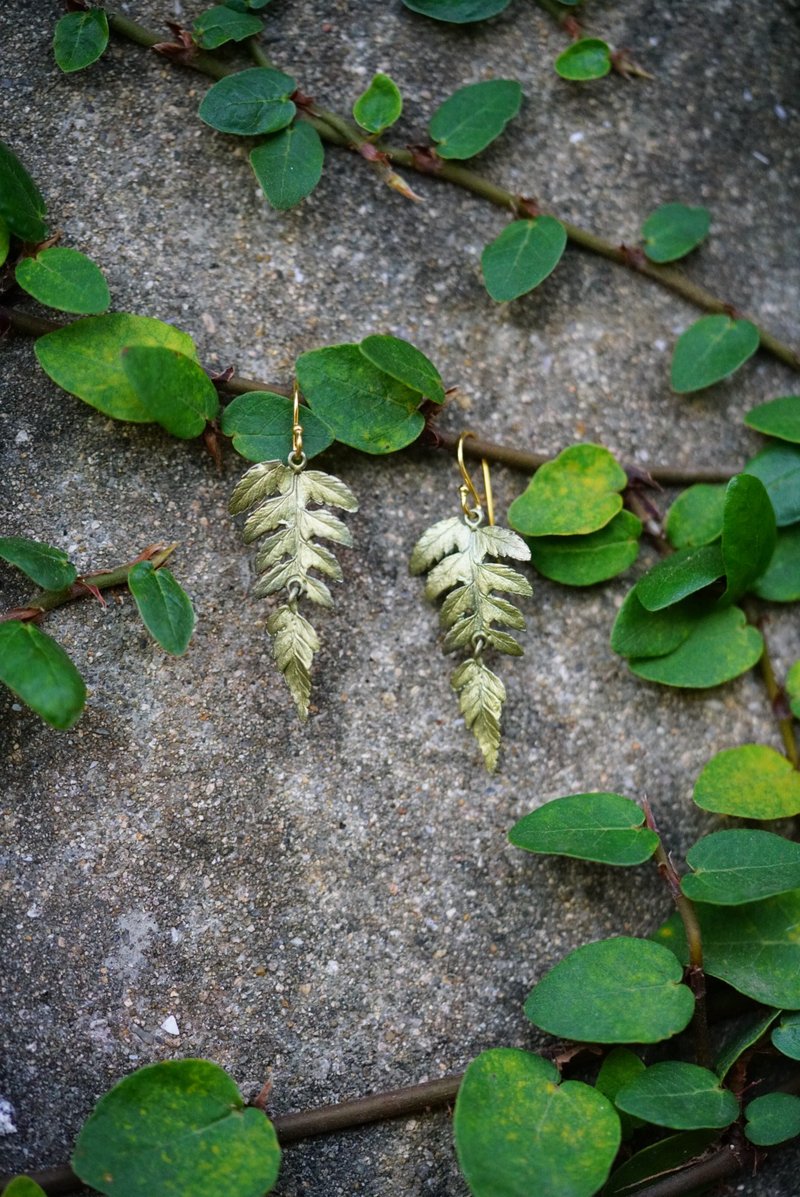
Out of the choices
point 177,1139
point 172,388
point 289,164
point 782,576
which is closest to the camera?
point 177,1139

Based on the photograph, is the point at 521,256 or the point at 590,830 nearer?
the point at 590,830

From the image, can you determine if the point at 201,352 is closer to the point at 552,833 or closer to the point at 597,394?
the point at 597,394

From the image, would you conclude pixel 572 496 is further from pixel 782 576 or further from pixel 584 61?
pixel 584 61

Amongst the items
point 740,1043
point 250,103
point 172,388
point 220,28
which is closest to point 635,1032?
point 740,1043

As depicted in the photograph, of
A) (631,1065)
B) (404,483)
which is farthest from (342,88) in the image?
(631,1065)

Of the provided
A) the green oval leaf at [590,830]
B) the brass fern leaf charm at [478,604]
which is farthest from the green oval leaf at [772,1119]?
the brass fern leaf charm at [478,604]

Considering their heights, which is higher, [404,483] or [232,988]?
[404,483]
